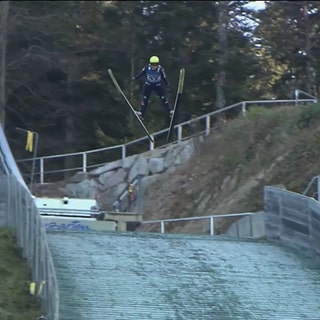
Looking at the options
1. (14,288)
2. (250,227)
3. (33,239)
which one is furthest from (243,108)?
(14,288)

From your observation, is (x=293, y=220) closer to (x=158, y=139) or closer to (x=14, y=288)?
(x=14, y=288)

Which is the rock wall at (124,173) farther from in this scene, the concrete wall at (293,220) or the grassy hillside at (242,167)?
the concrete wall at (293,220)

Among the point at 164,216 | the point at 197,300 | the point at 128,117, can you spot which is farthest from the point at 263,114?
the point at 197,300

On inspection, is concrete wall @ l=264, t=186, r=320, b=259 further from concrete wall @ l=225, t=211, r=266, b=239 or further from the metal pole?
the metal pole

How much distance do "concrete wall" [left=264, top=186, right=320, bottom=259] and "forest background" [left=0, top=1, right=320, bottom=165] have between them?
16138 millimetres

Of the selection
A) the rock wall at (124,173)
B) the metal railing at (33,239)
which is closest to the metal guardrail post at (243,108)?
the rock wall at (124,173)

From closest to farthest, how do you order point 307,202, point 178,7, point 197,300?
point 197,300 < point 307,202 < point 178,7

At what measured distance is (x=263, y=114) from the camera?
33188 mm

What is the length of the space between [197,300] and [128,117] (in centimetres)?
2862

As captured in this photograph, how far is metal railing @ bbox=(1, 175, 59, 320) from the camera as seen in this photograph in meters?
15.3

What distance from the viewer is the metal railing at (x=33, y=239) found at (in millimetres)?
15328

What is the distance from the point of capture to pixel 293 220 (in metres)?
21.9

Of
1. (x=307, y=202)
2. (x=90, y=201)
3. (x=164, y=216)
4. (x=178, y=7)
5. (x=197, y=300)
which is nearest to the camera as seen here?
(x=197, y=300)

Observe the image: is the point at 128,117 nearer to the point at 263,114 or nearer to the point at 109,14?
the point at 109,14
